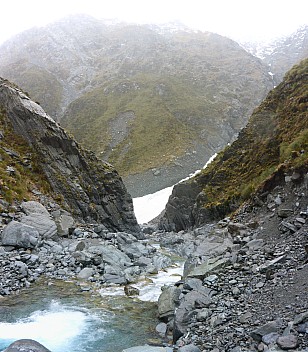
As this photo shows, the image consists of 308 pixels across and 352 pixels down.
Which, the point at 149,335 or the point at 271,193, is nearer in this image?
the point at 149,335

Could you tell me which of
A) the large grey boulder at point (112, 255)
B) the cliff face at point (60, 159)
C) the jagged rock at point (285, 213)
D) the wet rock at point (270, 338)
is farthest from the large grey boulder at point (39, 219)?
the wet rock at point (270, 338)

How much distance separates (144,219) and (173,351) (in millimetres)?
66434

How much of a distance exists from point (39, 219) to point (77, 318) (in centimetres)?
1031

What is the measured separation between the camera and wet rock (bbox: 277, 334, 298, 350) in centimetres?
778

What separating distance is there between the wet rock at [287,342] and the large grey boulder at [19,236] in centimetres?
1535

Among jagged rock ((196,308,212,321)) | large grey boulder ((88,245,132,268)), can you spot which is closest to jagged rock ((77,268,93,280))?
large grey boulder ((88,245,132,268))

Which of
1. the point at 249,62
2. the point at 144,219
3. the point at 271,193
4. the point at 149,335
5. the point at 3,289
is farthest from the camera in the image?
the point at 249,62

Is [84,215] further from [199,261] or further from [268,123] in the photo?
[268,123]

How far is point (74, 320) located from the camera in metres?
14.0

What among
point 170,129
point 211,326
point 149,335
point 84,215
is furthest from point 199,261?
point 170,129

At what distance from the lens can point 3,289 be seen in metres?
15.9

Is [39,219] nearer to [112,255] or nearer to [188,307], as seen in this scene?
[112,255]

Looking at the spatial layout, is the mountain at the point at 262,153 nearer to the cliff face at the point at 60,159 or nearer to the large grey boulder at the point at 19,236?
the cliff face at the point at 60,159

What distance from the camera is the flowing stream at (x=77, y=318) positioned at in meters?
12.3
